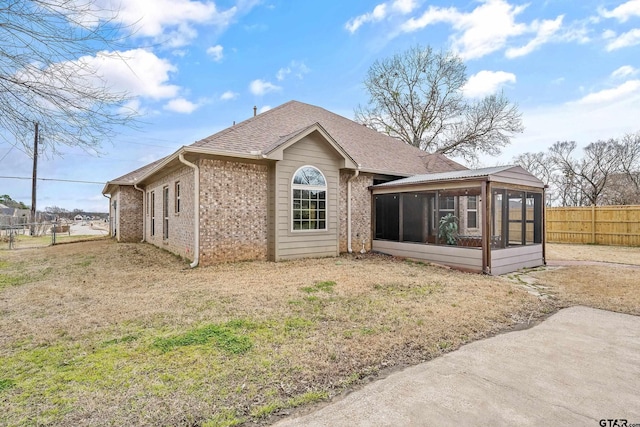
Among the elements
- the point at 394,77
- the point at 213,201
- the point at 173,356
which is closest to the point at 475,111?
the point at 394,77

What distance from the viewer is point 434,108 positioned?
22844 mm

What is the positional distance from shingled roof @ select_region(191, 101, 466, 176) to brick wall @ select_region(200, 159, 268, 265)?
605 millimetres

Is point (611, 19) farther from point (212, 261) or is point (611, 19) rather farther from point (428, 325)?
point (212, 261)

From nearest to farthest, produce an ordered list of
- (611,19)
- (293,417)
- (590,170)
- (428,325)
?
(293,417) < (428,325) < (611,19) < (590,170)

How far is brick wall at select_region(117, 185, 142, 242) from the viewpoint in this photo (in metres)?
15.4

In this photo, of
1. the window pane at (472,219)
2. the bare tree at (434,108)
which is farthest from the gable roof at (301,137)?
the bare tree at (434,108)

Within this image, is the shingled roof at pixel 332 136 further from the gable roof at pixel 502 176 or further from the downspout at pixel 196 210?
the gable roof at pixel 502 176

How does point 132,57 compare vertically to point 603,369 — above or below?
above

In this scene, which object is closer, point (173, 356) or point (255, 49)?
point (173, 356)

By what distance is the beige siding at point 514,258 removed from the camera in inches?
328

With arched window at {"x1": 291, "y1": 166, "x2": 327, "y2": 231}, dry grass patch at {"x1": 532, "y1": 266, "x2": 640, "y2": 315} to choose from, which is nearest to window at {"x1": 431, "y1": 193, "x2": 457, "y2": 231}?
dry grass patch at {"x1": 532, "y1": 266, "x2": 640, "y2": 315}

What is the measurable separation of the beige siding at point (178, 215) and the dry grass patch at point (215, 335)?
171cm

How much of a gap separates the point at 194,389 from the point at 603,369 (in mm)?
3745

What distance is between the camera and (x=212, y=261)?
27.4 feet
